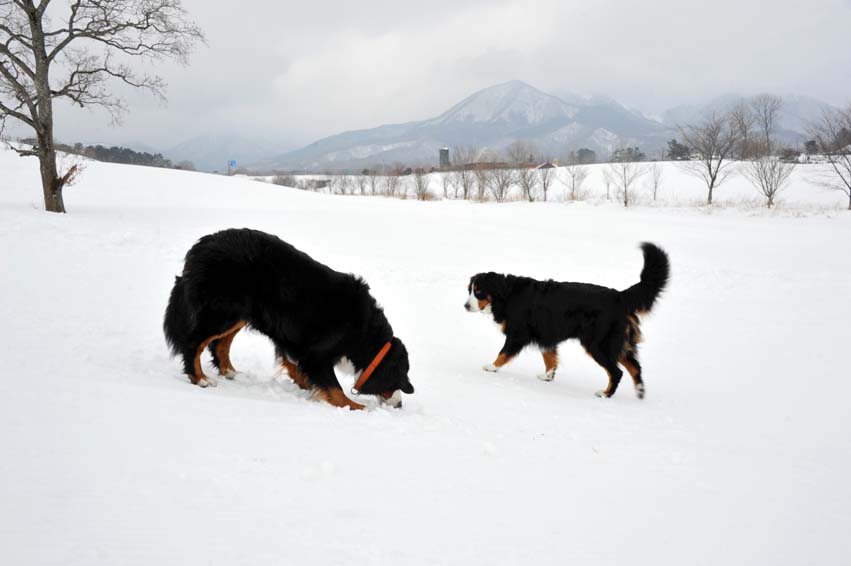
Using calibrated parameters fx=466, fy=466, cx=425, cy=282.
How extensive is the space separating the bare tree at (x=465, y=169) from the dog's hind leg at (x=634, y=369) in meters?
47.5

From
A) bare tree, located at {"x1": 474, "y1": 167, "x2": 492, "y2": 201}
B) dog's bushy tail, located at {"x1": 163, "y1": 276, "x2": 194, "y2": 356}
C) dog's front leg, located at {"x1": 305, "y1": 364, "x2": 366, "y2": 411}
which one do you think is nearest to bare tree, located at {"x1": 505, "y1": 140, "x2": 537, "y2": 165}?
bare tree, located at {"x1": 474, "y1": 167, "x2": 492, "y2": 201}

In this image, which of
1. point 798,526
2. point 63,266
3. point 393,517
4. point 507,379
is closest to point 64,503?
point 393,517

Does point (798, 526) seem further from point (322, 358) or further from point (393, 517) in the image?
point (322, 358)

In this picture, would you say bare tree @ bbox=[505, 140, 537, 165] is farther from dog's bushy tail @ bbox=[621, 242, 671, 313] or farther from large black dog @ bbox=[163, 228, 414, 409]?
large black dog @ bbox=[163, 228, 414, 409]

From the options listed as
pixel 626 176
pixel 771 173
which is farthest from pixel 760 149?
pixel 626 176

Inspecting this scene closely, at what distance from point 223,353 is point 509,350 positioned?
3918 mm

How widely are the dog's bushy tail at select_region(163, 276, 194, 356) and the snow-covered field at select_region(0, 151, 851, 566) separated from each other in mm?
376

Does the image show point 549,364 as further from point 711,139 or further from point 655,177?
point 655,177

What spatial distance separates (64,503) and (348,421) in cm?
191

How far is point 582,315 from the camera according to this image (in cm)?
645

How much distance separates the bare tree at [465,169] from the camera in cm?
5798

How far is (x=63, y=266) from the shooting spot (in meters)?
8.50

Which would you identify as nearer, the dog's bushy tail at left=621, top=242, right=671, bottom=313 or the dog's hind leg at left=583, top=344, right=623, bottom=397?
the dog's bushy tail at left=621, top=242, right=671, bottom=313

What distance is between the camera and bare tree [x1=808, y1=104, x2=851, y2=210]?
32.5 metres
